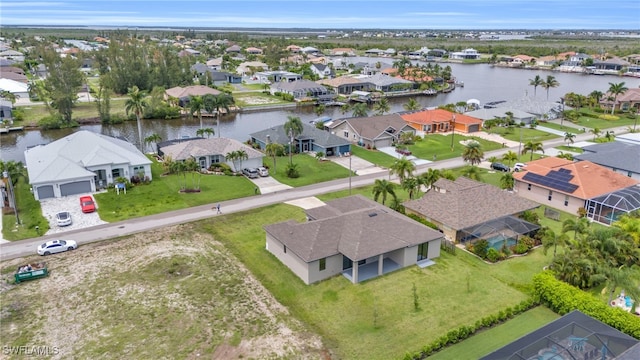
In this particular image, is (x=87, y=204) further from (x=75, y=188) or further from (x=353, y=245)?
(x=353, y=245)

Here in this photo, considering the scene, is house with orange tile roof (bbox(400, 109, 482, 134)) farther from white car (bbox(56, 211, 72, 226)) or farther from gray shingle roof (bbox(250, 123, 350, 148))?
white car (bbox(56, 211, 72, 226))

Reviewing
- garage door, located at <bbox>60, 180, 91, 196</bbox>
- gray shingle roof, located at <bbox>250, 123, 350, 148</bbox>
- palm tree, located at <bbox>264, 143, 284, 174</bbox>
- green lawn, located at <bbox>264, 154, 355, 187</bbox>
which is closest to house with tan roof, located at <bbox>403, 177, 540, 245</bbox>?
green lawn, located at <bbox>264, 154, 355, 187</bbox>

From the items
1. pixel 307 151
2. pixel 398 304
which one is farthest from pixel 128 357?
pixel 307 151

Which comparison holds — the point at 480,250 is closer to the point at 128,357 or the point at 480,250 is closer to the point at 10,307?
the point at 128,357

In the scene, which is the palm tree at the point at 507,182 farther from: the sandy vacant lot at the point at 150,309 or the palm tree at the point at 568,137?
the sandy vacant lot at the point at 150,309

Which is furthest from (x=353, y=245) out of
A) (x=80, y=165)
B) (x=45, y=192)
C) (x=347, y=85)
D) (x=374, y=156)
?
(x=347, y=85)

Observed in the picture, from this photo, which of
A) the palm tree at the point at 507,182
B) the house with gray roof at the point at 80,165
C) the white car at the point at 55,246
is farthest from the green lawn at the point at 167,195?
the palm tree at the point at 507,182
